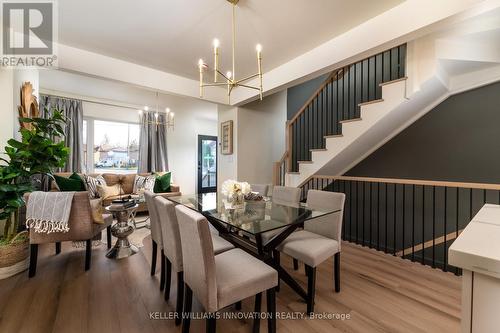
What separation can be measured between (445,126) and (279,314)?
3875mm

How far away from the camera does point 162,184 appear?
479 centimetres

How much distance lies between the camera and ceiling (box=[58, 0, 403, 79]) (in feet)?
6.39

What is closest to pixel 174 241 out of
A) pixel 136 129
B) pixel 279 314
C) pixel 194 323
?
pixel 194 323

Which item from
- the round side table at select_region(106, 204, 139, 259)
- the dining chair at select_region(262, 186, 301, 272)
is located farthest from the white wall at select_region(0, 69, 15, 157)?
the dining chair at select_region(262, 186, 301, 272)

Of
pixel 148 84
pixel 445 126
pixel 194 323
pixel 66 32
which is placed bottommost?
pixel 194 323

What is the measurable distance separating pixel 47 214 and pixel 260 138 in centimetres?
346

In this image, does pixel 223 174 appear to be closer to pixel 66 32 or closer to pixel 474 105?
pixel 66 32

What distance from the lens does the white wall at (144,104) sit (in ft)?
13.9

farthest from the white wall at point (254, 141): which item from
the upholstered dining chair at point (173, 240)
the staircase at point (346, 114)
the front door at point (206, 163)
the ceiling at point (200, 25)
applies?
the front door at point (206, 163)

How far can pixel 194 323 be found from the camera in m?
1.60

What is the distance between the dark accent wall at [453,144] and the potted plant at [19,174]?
16.6ft

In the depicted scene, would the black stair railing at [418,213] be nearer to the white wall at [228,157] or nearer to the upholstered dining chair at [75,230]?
the white wall at [228,157]

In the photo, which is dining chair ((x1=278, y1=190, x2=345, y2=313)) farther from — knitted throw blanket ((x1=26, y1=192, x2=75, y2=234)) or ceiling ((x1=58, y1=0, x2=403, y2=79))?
knitted throw blanket ((x1=26, y1=192, x2=75, y2=234))

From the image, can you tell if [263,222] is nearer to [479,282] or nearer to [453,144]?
[479,282]
